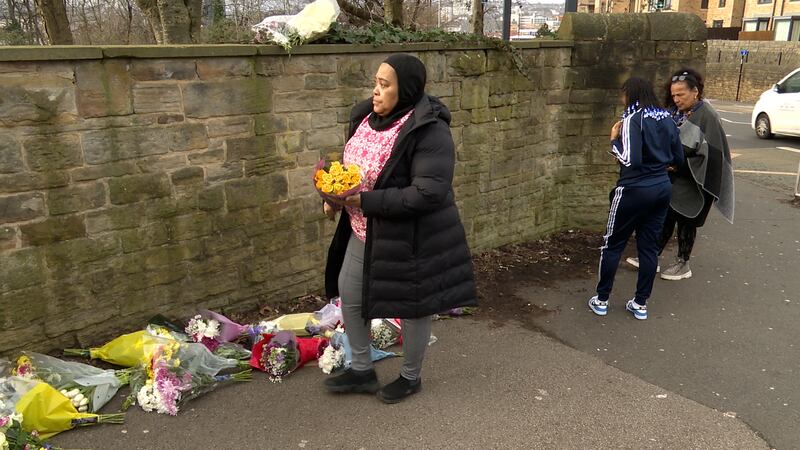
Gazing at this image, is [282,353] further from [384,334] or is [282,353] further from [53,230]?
[53,230]

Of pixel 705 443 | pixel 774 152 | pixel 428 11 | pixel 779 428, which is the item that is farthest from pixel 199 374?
pixel 428 11

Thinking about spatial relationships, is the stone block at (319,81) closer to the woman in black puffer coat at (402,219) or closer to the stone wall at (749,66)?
the woman in black puffer coat at (402,219)

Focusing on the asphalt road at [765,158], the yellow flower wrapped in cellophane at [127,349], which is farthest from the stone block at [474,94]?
the asphalt road at [765,158]

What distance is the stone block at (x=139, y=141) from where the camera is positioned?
3.77m

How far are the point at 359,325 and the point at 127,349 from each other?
4.77 feet

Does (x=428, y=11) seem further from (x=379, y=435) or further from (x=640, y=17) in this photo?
(x=379, y=435)

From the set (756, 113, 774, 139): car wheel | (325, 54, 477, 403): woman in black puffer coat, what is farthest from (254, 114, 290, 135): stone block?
(756, 113, 774, 139): car wheel

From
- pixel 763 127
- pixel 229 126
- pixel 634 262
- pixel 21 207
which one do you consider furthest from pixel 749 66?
pixel 21 207

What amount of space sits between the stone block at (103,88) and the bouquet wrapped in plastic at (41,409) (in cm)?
155

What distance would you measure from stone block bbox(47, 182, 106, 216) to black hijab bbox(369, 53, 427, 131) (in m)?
1.85

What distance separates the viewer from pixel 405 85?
306cm

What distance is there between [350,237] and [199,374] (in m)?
1.21

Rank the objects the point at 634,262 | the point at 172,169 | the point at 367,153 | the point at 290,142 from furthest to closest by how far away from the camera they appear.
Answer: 1. the point at 634,262
2. the point at 290,142
3. the point at 172,169
4. the point at 367,153

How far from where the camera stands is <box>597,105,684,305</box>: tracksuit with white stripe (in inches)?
179
